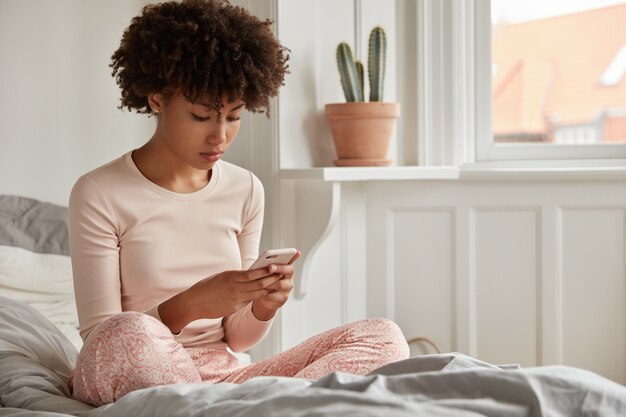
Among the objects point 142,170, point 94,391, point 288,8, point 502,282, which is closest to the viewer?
A: point 94,391

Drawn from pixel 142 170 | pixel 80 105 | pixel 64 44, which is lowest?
pixel 142 170

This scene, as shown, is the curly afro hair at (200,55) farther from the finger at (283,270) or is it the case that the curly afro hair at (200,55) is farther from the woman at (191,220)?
the finger at (283,270)

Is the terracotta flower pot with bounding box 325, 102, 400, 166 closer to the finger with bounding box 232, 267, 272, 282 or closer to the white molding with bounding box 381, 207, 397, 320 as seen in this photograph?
the white molding with bounding box 381, 207, 397, 320

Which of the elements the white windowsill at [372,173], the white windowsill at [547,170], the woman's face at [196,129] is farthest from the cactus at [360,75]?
the woman's face at [196,129]

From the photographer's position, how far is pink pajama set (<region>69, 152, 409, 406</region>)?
1.55 m

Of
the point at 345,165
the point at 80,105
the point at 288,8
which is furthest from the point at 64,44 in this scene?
the point at 345,165

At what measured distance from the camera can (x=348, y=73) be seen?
98.5 inches

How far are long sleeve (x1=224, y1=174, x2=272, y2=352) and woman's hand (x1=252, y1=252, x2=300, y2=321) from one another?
16 mm

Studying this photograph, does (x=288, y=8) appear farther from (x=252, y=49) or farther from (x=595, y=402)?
(x=595, y=402)

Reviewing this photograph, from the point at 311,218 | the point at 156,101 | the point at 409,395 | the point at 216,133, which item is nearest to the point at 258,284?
the point at 216,133

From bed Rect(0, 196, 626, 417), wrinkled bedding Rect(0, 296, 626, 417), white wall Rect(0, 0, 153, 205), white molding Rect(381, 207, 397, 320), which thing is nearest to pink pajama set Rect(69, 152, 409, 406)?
bed Rect(0, 196, 626, 417)

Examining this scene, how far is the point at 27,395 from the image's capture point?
1.38 metres

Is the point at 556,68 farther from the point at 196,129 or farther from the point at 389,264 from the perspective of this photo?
the point at 196,129

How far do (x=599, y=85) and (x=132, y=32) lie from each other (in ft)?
5.57
